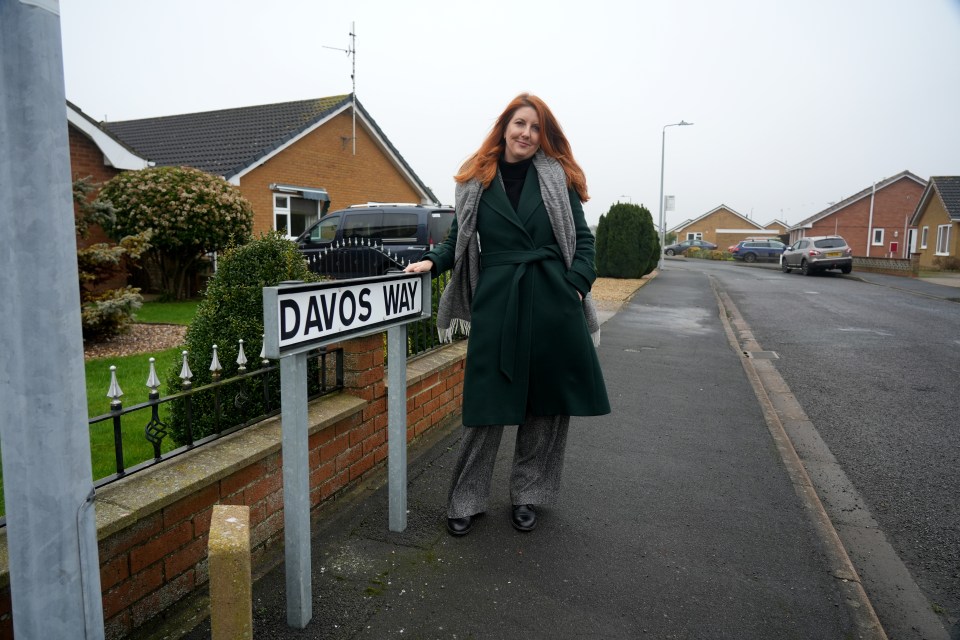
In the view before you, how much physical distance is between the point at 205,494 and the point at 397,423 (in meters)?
0.85

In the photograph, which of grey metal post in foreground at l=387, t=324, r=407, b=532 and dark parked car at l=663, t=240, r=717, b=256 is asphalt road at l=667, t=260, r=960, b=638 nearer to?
grey metal post in foreground at l=387, t=324, r=407, b=532

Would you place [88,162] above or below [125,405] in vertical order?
above

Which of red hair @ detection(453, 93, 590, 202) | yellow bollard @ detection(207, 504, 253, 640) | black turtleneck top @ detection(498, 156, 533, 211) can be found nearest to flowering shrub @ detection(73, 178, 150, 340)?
red hair @ detection(453, 93, 590, 202)

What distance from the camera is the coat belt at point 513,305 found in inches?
117

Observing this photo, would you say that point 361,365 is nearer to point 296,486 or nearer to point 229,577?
point 296,486

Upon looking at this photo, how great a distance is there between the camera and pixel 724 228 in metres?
76.8

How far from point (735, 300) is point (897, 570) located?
47.2 ft

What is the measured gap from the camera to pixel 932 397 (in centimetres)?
630

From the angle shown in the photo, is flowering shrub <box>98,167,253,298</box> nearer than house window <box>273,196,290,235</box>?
Yes

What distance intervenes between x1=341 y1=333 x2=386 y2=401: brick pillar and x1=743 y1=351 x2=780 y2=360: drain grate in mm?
6341

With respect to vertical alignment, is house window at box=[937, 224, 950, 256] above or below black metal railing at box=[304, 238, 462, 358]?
above

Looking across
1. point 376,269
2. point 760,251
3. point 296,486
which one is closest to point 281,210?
point 376,269

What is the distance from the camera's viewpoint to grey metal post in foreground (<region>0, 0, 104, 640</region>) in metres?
1.26

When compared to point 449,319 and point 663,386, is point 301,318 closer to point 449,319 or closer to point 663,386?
point 449,319
